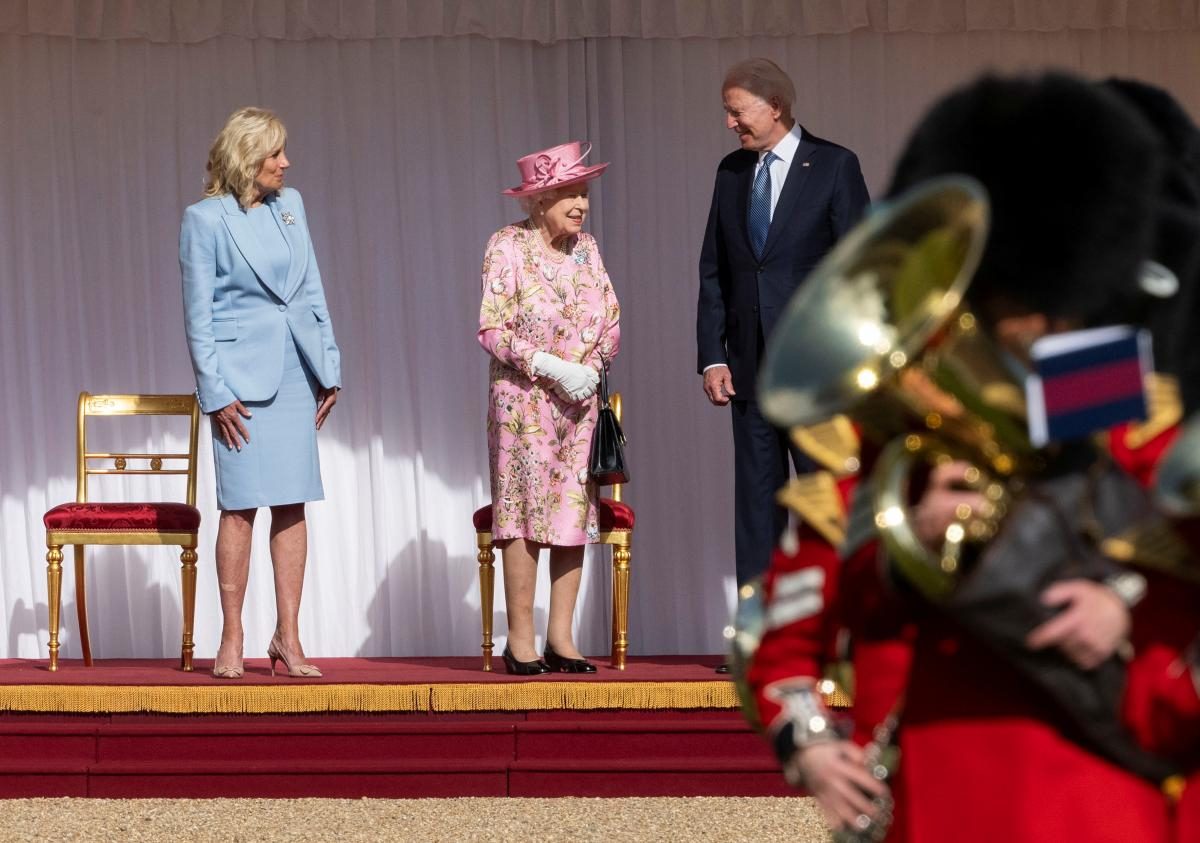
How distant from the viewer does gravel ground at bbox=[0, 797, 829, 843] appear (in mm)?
4203

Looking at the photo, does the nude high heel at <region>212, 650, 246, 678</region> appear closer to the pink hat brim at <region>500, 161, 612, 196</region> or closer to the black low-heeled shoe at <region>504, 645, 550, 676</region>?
the black low-heeled shoe at <region>504, 645, 550, 676</region>

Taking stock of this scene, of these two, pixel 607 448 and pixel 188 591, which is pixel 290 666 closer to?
pixel 188 591

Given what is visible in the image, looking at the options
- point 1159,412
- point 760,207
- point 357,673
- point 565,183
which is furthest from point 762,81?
point 1159,412

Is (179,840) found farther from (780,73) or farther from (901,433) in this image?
(901,433)

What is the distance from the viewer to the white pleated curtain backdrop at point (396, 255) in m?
6.21

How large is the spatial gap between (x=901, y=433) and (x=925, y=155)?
25cm

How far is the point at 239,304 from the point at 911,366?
385 centimetres

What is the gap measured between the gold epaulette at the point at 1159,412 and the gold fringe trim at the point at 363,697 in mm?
3372

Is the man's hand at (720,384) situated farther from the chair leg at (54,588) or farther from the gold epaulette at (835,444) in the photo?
the gold epaulette at (835,444)

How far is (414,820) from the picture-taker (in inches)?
173

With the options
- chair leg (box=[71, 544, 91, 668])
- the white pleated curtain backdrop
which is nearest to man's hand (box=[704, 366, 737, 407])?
the white pleated curtain backdrop

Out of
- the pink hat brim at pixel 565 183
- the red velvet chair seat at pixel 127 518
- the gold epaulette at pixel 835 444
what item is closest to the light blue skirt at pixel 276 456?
the red velvet chair seat at pixel 127 518

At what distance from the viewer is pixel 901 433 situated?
1.38 meters

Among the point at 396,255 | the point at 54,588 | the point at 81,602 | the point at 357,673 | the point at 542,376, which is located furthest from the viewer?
the point at 396,255
